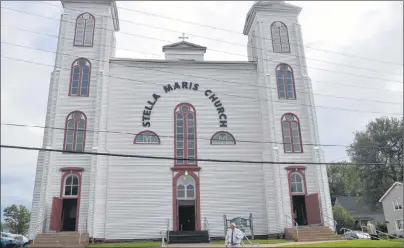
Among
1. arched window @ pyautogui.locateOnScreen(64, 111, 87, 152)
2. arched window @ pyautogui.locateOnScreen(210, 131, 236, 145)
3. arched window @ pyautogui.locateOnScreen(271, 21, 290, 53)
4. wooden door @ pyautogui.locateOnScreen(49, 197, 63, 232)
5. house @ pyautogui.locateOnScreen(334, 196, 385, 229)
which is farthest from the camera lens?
house @ pyautogui.locateOnScreen(334, 196, 385, 229)

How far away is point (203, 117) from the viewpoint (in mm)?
26328

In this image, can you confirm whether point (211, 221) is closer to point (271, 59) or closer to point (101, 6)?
point (271, 59)

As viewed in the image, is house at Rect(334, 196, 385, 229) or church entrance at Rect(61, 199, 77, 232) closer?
church entrance at Rect(61, 199, 77, 232)

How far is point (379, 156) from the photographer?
45.3 meters

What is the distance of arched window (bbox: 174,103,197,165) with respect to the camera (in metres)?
25.3

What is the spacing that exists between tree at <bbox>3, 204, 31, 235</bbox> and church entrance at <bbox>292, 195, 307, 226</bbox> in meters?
54.0

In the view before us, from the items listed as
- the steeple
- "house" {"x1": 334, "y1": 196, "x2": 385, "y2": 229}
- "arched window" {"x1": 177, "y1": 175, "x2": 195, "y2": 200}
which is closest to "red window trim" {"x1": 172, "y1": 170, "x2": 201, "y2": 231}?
"arched window" {"x1": 177, "y1": 175, "x2": 195, "y2": 200}

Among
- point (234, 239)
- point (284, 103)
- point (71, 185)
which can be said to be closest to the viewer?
point (234, 239)

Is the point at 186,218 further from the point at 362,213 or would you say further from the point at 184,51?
the point at 362,213

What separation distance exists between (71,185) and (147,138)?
18.5 ft

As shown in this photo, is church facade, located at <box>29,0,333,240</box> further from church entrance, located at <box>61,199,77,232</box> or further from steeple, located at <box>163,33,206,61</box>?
steeple, located at <box>163,33,206,61</box>

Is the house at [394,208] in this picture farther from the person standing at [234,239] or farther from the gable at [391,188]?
the person standing at [234,239]

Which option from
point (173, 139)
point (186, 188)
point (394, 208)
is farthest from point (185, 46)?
point (394, 208)

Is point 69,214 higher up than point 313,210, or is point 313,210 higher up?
point 69,214
